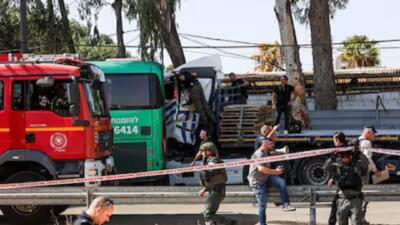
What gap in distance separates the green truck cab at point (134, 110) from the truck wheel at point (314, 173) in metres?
4.06

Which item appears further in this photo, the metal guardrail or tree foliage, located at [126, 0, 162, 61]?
tree foliage, located at [126, 0, 162, 61]

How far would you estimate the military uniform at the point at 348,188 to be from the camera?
8484 mm

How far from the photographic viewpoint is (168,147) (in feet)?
50.3

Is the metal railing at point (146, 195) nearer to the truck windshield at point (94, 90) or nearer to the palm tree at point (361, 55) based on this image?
the truck windshield at point (94, 90)

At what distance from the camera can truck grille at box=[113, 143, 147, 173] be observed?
13938mm

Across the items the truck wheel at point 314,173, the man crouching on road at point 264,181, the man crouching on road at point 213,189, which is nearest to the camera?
the man crouching on road at point 213,189

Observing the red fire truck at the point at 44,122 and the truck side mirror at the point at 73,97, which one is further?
the red fire truck at the point at 44,122

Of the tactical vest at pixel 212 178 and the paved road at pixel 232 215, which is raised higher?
the tactical vest at pixel 212 178

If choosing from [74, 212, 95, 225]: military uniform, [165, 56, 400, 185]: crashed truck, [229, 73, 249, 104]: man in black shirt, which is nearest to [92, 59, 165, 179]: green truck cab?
[165, 56, 400, 185]: crashed truck

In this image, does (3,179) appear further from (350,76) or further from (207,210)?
(350,76)

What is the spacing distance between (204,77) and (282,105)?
2.25 meters

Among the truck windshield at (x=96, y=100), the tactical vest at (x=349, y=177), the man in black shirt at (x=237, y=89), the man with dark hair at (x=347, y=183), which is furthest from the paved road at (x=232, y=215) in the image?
the man in black shirt at (x=237, y=89)

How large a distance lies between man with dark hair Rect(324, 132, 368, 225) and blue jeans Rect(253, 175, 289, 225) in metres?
1.16

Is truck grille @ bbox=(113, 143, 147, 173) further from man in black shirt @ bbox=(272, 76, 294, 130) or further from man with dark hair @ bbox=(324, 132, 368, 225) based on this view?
man with dark hair @ bbox=(324, 132, 368, 225)
